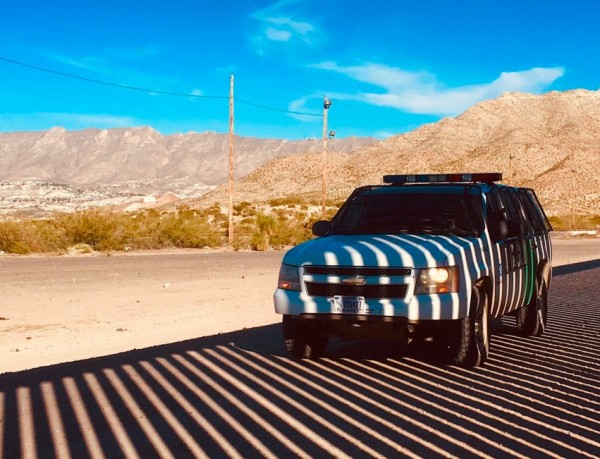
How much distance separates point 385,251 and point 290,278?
1066 millimetres

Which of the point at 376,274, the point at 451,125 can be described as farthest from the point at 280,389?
the point at 451,125

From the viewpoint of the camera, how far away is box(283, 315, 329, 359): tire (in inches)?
318

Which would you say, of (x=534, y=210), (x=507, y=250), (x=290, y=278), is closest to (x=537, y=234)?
(x=534, y=210)

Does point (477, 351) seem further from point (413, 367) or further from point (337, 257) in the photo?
point (337, 257)

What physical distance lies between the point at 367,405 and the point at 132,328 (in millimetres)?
5564

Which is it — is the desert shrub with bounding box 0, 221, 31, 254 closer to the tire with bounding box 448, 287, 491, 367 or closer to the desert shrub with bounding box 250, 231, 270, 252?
the desert shrub with bounding box 250, 231, 270, 252

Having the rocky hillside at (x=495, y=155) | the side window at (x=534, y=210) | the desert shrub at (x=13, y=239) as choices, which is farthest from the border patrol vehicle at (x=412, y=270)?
the rocky hillside at (x=495, y=155)

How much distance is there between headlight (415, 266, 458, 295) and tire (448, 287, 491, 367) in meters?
0.42

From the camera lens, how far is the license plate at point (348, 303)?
7.41 m

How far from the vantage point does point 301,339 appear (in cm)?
816

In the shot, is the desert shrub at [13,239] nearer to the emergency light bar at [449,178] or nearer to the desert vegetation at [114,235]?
the desert vegetation at [114,235]

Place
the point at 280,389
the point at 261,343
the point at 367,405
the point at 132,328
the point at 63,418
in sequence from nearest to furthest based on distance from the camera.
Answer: the point at 63,418 → the point at 367,405 → the point at 280,389 → the point at 261,343 → the point at 132,328

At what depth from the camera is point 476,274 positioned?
7785mm

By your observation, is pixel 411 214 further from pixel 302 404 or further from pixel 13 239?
pixel 13 239
